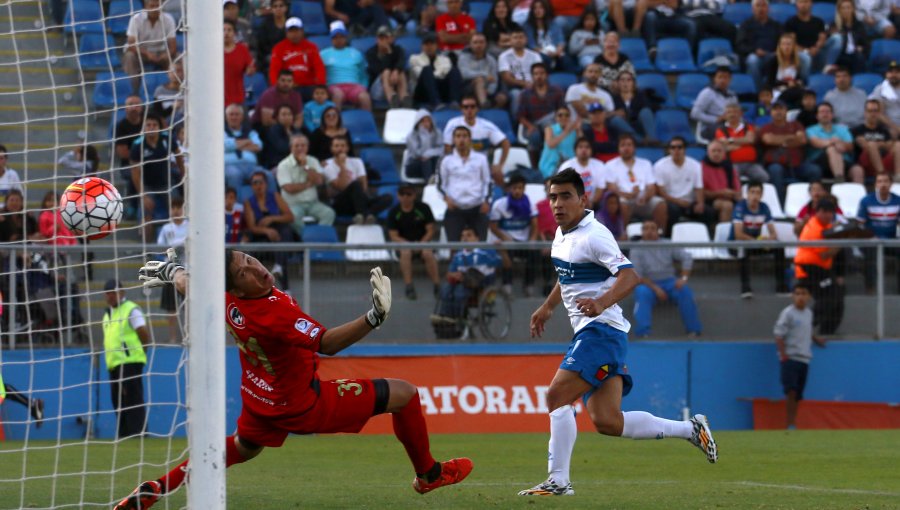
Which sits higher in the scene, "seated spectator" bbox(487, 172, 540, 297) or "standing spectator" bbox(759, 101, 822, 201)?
"standing spectator" bbox(759, 101, 822, 201)

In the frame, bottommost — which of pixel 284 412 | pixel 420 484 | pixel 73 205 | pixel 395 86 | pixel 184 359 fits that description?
pixel 420 484

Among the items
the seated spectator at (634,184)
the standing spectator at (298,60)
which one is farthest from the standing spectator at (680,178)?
the standing spectator at (298,60)

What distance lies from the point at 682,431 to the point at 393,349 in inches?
293

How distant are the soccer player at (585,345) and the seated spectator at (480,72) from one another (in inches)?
449

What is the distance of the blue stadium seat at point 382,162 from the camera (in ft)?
62.2

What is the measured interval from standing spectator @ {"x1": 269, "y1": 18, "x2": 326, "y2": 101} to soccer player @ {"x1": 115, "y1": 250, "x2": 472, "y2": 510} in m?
12.2

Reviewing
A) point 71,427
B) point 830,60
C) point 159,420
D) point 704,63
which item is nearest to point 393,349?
point 159,420

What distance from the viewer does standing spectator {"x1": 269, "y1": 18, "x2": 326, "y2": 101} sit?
765 inches

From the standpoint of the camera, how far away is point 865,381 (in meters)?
16.1

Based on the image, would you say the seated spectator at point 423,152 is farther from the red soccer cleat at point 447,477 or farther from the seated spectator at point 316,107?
the red soccer cleat at point 447,477

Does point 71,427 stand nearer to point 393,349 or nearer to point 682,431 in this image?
point 393,349

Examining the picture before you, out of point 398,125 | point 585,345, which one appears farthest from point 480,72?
point 585,345

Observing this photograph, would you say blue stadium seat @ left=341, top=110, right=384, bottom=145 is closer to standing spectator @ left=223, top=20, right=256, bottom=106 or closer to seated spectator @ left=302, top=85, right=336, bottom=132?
seated spectator @ left=302, top=85, right=336, bottom=132

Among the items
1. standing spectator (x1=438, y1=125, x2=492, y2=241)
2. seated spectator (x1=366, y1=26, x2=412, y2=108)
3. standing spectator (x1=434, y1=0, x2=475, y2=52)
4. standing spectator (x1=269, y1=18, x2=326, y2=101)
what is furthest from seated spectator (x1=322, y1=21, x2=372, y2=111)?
standing spectator (x1=438, y1=125, x2=492, y2=241)
